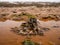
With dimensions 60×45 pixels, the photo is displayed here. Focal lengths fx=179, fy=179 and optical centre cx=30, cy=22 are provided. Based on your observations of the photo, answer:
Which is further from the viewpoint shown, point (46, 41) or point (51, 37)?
point (51, 37)

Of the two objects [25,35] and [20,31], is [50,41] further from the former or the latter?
[20,31]

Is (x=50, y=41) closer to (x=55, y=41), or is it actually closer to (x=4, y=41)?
(x=55, y=41)

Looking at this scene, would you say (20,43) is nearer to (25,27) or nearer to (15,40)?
(15,40)

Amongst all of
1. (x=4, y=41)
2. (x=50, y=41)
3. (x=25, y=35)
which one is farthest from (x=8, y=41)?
(x=50, y=41)

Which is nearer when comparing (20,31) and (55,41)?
(55,41)

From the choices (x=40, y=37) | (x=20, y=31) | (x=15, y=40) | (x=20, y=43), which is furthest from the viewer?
(x=20, y=31)

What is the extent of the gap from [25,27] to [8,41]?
411 cm

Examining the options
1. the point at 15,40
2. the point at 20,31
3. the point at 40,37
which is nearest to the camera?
the point at 15,40

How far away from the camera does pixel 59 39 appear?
15.3m

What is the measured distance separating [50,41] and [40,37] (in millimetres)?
1619

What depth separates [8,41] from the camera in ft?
48.2

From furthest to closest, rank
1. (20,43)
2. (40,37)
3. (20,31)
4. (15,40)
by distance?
(20,31), (40,37), (15,40), (20,43)

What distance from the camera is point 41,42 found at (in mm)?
14375

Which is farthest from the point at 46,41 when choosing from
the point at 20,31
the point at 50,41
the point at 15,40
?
the point at 20,31
